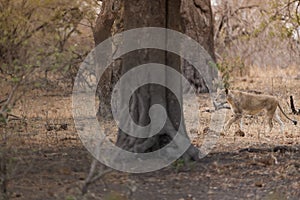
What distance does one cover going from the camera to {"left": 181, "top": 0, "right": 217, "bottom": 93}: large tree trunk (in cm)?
2227

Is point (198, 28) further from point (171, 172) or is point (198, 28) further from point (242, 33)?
point (171, 172)

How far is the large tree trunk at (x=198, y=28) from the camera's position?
22266 millimetres

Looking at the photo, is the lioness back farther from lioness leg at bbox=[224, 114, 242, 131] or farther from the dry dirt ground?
the dry dirt ground

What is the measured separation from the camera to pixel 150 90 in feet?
32.6

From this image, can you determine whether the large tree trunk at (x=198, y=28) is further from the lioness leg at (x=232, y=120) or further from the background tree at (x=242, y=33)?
the lioness leg at (x=232, y=120)

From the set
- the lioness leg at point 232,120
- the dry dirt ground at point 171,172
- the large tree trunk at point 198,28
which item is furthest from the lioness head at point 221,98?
the large tree trunk at point 198,28

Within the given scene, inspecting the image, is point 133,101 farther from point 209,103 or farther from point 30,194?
point 209,103

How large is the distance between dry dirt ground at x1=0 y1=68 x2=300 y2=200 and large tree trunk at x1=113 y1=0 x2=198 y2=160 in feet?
1.68

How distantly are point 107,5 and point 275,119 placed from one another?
396cm

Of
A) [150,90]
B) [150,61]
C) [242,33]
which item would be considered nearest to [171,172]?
[150,90]

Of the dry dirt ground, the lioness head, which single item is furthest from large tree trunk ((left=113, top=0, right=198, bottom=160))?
the lioness head

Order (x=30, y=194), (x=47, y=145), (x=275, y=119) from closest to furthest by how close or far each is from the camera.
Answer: (x=30, y=194)
(x=47, y=145)
(x=275, y=119)

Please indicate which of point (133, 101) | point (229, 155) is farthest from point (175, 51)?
point (229, 155)

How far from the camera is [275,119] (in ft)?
46.1
